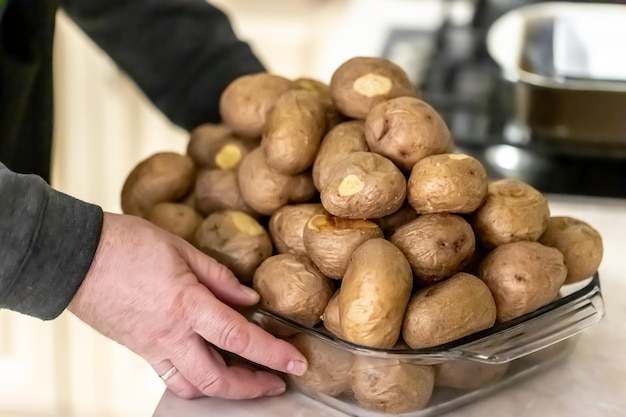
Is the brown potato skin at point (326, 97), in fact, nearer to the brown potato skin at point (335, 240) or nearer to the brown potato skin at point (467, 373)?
the brown potato skin at point (335, 240)

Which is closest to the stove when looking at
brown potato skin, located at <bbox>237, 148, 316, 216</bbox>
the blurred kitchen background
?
the blurred kitchen background

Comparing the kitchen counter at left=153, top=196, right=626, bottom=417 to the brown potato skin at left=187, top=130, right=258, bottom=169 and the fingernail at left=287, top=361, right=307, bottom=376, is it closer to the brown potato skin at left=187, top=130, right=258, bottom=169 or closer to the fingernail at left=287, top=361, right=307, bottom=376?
the fingernail at left=287, top=361, right=307, bottom=376

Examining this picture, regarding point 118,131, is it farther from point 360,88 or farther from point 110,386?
point 360,88

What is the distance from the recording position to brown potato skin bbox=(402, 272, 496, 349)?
0.52 meters

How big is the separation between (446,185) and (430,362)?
0.39ft

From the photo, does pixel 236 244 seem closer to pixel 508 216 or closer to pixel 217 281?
pixel 217 281

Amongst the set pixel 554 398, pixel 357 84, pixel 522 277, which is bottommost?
pixel 554 398

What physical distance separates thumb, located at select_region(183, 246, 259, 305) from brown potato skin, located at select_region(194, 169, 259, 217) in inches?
3.9

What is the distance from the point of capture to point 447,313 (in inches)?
20.6

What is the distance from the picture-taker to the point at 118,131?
1.24 metres

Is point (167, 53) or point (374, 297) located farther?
point (167, 53)

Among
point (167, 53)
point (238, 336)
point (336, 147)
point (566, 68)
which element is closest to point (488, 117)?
point (566, 68)

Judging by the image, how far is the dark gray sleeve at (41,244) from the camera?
50cm

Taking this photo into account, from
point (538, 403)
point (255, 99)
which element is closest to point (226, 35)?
point (255, 99)
